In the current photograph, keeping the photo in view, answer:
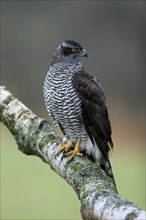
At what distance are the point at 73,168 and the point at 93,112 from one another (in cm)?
86

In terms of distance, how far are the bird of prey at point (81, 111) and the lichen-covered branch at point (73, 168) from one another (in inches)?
8.8

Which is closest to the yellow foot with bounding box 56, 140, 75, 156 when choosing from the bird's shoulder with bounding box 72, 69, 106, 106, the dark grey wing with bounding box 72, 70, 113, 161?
the dark grey wing with bounding box 72, 70, 113, 161

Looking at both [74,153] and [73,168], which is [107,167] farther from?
[73,168]

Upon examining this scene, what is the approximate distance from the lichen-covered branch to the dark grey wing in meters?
0.29

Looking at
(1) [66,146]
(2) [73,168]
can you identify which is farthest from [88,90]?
(2) [73,168]

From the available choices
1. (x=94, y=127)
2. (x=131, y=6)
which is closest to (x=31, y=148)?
(x=94, y=127)

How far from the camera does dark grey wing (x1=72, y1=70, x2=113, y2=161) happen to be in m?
4.66

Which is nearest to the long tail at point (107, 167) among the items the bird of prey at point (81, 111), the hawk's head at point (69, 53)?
the bird of prey at point (81, 111)

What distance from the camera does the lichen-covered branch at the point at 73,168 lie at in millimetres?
2854

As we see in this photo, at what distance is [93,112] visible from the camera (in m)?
4.71

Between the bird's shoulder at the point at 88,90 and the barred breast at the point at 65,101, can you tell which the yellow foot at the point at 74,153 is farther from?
the bird's shoulder at the point at 88,90

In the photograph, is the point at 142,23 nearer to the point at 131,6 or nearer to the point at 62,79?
the point at 131,6

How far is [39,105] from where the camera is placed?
12.7 metres

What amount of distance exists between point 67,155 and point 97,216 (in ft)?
4.28
